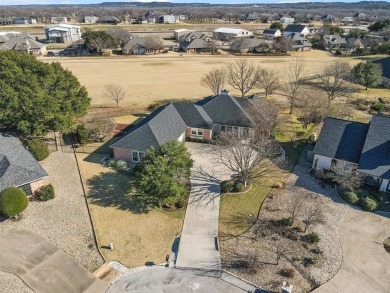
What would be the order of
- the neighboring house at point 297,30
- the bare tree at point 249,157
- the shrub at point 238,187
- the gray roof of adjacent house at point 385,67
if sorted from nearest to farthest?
the shrub at point 238,187 < the bare tree at point 249,157 < the gray roof of adjacent house at point 385,67 < the neighboring house at point 297,30

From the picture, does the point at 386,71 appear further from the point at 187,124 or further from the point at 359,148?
the point at 187,124

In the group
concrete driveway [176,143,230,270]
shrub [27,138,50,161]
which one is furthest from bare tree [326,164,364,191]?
shrub [27,138,50,161]

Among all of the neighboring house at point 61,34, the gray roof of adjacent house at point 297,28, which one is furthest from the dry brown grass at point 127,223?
the gray roof of adjacent house at point 297,28

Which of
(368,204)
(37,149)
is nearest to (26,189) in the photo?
(37,149)

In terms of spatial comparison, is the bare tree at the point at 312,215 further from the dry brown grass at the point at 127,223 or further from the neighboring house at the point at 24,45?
the neighboring house at the point at 24,45

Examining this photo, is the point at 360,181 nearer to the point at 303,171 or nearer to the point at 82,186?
the point at 303,171
